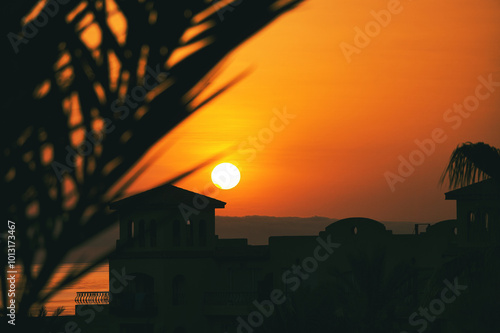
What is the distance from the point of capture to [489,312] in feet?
102

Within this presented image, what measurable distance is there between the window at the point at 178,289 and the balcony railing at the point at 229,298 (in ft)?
4.10

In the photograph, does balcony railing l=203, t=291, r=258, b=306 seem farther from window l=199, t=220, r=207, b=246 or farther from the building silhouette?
window l=199, t=220, r=207, b=246

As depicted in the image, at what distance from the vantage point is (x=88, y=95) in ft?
7.86

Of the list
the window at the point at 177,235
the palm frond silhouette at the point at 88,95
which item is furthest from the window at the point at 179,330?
the palm frond silhouette at the point at 88,95

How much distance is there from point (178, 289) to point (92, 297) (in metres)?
4.55

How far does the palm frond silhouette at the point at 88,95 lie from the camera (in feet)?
7.67

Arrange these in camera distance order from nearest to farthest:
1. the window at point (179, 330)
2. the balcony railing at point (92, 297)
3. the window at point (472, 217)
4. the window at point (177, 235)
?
1. the window at point (472, 217)
2. the window at point (179, 330)
3. the window at point (177, 235)
4. the balcony railing at point (92, 297)

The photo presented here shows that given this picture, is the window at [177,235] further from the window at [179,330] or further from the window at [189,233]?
the window at [179,330]

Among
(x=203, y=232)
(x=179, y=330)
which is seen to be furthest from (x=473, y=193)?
(x=179, y=330)

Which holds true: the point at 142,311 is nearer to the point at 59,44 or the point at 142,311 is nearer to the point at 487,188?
the point at 487,188

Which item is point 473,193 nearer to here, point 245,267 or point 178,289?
point 245,267

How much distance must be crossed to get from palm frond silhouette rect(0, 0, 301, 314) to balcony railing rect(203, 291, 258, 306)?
36.3 m

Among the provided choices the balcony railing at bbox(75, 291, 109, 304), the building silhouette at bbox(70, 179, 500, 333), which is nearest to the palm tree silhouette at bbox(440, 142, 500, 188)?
the building silhouette at bbox(70, 179, 500, 333)

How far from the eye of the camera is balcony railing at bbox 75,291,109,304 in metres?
39.5
